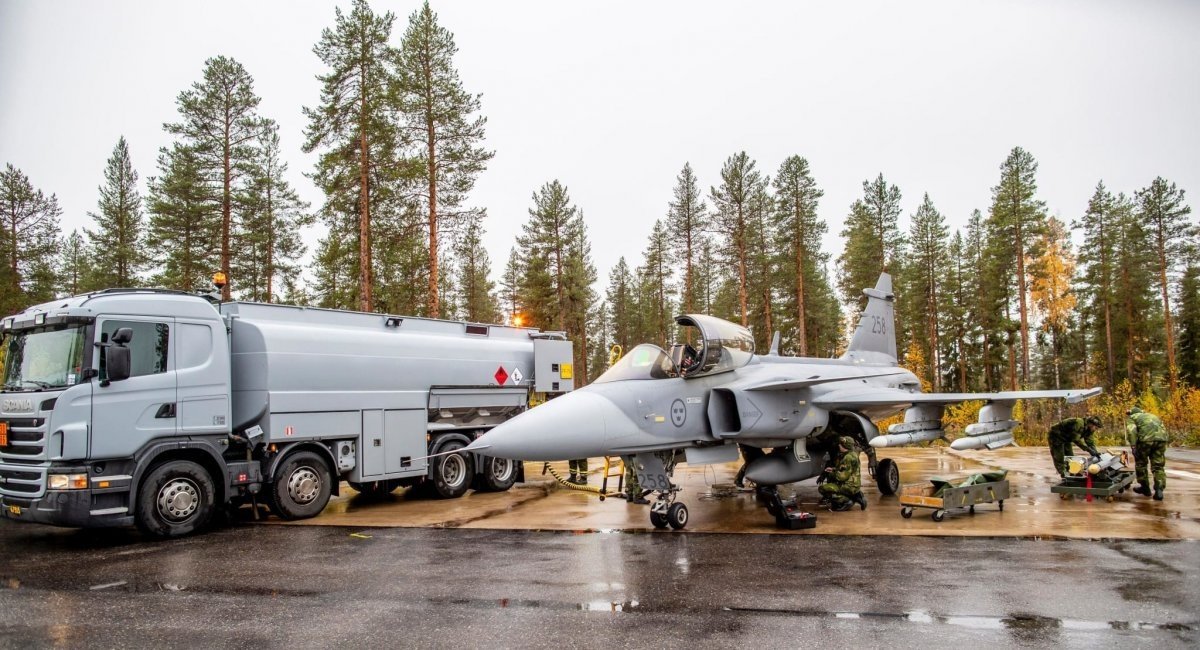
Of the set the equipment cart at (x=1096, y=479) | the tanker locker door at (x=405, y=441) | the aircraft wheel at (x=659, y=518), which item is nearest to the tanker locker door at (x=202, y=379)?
the tanker locker door at (x=405, y=441)

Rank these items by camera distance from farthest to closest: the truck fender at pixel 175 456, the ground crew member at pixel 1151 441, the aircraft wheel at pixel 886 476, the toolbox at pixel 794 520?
the aircraft wheel at pixel 886 476 → the ground crew member at pixel 1151 441 → the toolbox at pixel 794 520 → the truck fender at pixel 175 456

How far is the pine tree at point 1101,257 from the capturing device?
132 ft

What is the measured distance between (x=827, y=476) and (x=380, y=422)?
7085mm

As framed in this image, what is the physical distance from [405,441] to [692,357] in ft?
16.2

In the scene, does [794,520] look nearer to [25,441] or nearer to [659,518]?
[659,518]

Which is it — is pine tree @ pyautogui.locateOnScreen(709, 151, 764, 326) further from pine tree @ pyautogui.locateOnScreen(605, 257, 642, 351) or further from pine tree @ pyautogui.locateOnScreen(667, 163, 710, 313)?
pine tree @ pyautogui.locateOnScreen(605, 257, 642, 351)

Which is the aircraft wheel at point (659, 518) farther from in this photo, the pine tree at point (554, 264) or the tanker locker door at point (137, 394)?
the pine tree at point (554, 264)

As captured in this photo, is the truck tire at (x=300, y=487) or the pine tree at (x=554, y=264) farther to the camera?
the pine tree at (x=554, y=264)

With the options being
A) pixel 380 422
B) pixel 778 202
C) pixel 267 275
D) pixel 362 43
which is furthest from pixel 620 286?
pixel 380 422

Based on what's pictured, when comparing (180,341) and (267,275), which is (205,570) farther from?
(267,275)

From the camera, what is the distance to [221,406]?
9430 mm

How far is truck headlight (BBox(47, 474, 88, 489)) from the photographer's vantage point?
805 centimetres

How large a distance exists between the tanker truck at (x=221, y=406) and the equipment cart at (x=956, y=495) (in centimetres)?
645

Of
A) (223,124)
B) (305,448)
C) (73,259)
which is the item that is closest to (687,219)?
(223,124)
